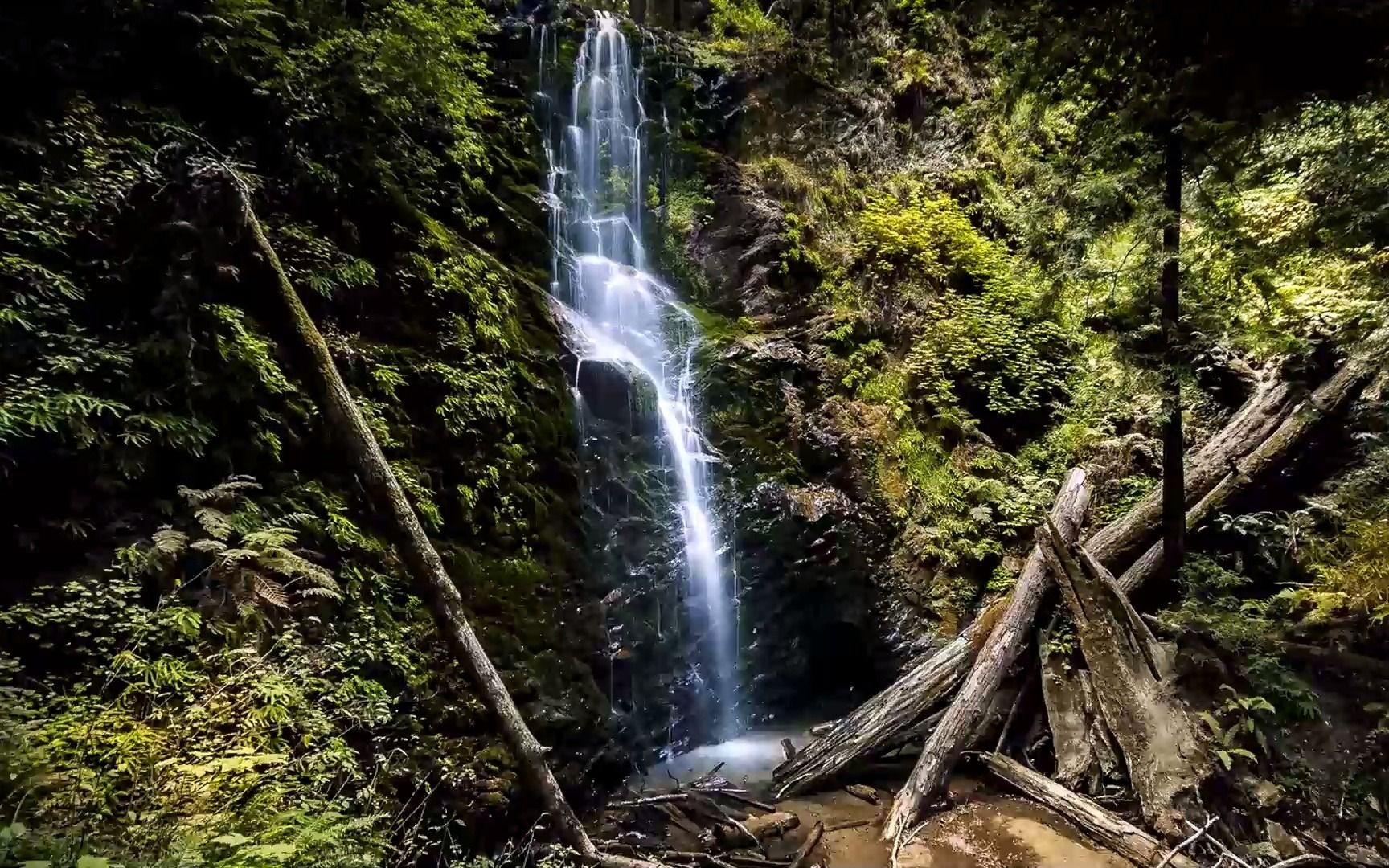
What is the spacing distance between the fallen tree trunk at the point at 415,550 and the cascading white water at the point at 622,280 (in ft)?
11.1

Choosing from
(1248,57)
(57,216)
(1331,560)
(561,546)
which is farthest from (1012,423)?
A: (57,216)

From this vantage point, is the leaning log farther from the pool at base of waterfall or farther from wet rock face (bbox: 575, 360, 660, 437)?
wet rock face (bbox: 575, 360, 660, 437)

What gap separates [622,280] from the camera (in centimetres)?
934

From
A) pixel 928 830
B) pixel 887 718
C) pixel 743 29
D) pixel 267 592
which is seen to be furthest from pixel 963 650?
pixel 743 29

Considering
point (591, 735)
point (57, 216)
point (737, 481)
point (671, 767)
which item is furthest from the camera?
point (737, 481)

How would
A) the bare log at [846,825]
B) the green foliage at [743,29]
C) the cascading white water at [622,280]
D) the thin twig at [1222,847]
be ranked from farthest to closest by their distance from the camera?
the green foliage at [743,29]
the cascading white water at [622,280]
the bare log at [846,825]
the thin twig at [1222,847]

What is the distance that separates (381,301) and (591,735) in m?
4.07

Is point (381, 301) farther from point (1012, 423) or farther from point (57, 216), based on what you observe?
point (1012, 423)

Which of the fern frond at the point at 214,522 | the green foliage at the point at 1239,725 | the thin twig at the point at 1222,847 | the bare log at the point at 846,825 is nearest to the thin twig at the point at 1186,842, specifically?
the thin twig at the point at 1222,847

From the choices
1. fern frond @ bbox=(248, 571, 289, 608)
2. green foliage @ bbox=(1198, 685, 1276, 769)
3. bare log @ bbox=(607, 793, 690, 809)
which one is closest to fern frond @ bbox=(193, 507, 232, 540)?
fern frond @ bbox=(248, 571, 289, 608)

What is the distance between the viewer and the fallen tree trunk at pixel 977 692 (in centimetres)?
530

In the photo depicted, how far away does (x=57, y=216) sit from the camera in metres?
3.79

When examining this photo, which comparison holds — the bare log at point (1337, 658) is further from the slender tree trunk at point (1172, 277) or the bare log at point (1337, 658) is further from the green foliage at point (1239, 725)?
the slender tree trunk at point (1172, 277)

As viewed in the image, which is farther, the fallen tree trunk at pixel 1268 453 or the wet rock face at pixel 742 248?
the wet rock face at pixel 742 248
